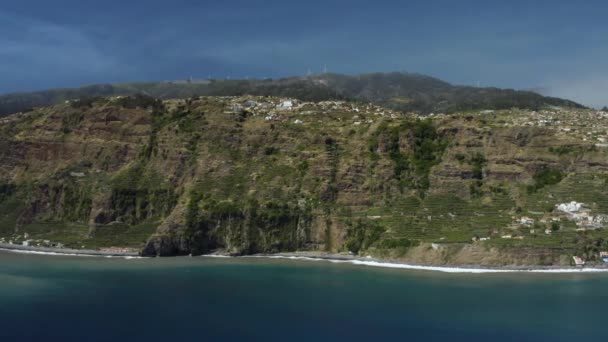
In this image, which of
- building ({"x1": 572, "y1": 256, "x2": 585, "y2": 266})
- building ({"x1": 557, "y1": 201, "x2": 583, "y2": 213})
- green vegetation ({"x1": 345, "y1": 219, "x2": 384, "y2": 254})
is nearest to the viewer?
building ({"x1": 572, "y1": 256, "x2": 585, "y2": 266})

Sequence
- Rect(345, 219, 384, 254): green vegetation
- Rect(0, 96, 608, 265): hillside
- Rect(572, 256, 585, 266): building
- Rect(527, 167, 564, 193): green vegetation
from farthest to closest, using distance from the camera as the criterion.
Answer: Rect(527, 167, 564, 193): green vegetation → Rect(345, 219, 384, 254): green vegetation → Rect(0, 96, 608, 265): hillside → Rect(572, 256, 585, 266): building

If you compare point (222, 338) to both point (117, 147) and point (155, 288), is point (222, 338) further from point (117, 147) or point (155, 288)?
point (117, 147)

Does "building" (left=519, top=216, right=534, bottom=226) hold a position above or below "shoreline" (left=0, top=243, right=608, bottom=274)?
above

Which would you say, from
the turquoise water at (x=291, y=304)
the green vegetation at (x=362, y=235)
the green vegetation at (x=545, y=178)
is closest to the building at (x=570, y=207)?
the green vegetation at (x=545, y=178)

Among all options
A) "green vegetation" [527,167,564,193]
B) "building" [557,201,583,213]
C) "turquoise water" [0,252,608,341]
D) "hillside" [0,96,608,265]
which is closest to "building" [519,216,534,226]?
"hillside" [0,96,608,265]

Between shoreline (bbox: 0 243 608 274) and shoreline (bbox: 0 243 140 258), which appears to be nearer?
shoreline (bbox: 0 243 608 274)

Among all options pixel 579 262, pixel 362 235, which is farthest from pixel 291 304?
pixel 579 262

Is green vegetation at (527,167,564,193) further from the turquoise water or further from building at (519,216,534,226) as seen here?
the turquoise water
